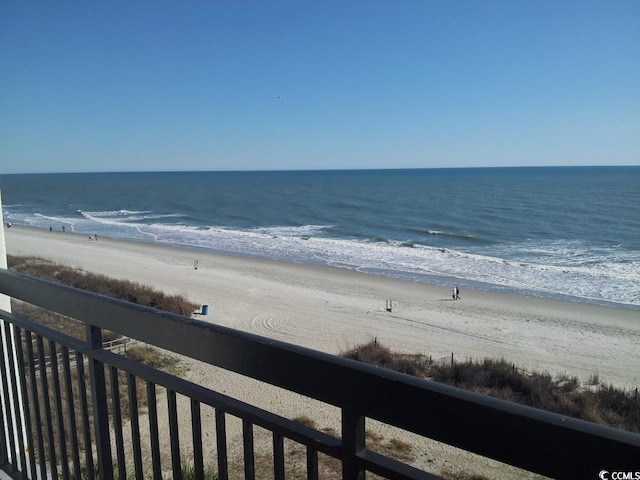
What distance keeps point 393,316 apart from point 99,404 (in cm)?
1487

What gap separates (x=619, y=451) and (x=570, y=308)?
18510 millimetres

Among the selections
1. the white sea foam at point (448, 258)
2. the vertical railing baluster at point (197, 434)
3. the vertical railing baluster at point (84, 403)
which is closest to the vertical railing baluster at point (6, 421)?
the vertical railing baluster at point (84, 403)

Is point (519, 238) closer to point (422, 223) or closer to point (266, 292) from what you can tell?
point (422, 223)

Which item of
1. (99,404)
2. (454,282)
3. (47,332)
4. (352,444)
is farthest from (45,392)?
(454,282)

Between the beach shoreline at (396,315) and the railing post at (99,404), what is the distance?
10.7 metres

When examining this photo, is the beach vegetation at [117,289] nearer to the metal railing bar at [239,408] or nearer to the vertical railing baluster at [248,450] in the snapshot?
the metal railing bar at [239,408]

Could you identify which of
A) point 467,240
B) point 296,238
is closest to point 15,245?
point 296,238

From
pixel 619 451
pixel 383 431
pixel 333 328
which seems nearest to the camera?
pixel 619 451

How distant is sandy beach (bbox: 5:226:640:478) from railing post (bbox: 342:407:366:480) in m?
7.24

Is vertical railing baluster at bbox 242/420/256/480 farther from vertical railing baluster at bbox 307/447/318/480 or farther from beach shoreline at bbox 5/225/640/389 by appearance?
beach shoreline at bbox 5/225/640/389

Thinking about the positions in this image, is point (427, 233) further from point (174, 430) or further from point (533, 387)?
point (174, 430)

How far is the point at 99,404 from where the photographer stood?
176cm

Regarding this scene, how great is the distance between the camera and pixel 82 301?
1.72 meters

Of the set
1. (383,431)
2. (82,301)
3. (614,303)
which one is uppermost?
(82,301)
